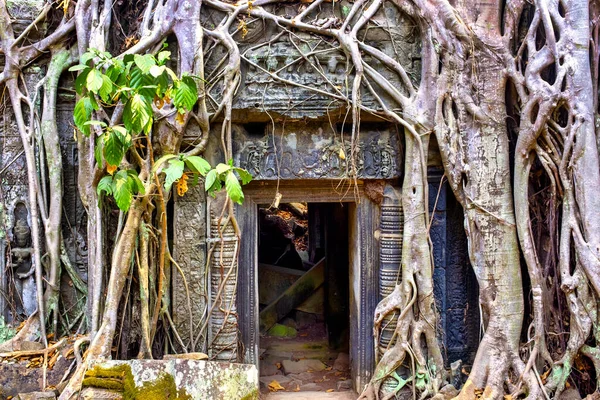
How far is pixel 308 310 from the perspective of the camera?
6.75 m

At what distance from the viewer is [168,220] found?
4.48m

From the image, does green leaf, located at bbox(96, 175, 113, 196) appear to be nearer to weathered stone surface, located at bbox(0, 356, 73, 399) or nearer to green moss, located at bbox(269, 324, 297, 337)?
weathered stone surface, located at bbox(0, 356, 73, 399)

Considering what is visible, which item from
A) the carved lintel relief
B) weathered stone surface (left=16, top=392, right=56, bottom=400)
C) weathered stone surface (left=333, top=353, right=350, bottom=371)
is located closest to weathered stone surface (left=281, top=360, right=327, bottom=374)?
weathered stone surface (left=333, top=353, right=350, bottom=371)

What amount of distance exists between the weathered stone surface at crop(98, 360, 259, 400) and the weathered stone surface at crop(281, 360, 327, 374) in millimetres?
2180

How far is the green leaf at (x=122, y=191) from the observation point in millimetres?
3399

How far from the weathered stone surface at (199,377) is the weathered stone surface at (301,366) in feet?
7.15

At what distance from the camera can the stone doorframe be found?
4570mm

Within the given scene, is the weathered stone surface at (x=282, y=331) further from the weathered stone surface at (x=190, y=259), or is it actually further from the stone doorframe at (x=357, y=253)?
the weathered stone surface at (x=190, y=259)

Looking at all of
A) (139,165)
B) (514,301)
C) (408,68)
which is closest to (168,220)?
(139,165)

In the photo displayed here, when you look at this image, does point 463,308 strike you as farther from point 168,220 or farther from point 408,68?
point 168,220

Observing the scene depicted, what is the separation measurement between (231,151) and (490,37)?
1.91 m

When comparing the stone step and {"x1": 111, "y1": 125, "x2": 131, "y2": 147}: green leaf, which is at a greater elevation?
{"x1": 111, "y1": 125, "x2": 131, "y2": 147}: green leaf

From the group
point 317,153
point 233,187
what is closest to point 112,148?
point 233,187

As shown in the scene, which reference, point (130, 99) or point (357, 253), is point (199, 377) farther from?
point (357, 253)
